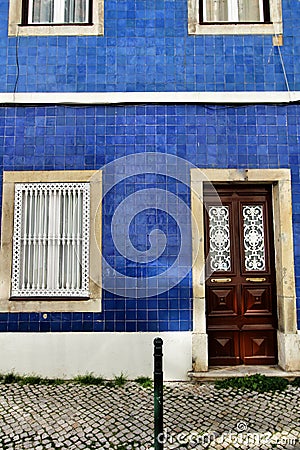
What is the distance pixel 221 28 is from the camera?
17.9 feet

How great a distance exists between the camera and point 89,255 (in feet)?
17.0

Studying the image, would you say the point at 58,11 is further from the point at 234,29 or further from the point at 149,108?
the point at 234,29

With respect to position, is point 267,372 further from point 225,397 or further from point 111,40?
point 111,40

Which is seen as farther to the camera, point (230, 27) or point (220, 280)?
→ point (230, 27)

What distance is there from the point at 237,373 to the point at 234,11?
5.17 meters

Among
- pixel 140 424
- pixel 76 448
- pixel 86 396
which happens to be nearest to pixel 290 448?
pixel 140 424

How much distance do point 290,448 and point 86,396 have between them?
2.25 m

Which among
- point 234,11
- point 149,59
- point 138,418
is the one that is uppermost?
point 234,11

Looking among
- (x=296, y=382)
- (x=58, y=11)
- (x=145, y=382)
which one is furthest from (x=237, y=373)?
(x=58, y=11)

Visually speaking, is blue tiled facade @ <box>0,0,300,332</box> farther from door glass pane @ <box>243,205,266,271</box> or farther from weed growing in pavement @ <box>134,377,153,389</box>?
weed growing in pavement @ <box>134,377,153,389</box>

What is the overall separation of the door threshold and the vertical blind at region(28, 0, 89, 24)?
17.4 feet

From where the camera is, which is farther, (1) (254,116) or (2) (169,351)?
(1) (254,116)

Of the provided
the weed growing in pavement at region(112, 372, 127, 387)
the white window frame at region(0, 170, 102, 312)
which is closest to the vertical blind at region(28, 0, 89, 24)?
the white window frame at region(0, 170, 102, 312)

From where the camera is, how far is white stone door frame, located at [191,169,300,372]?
498cm
